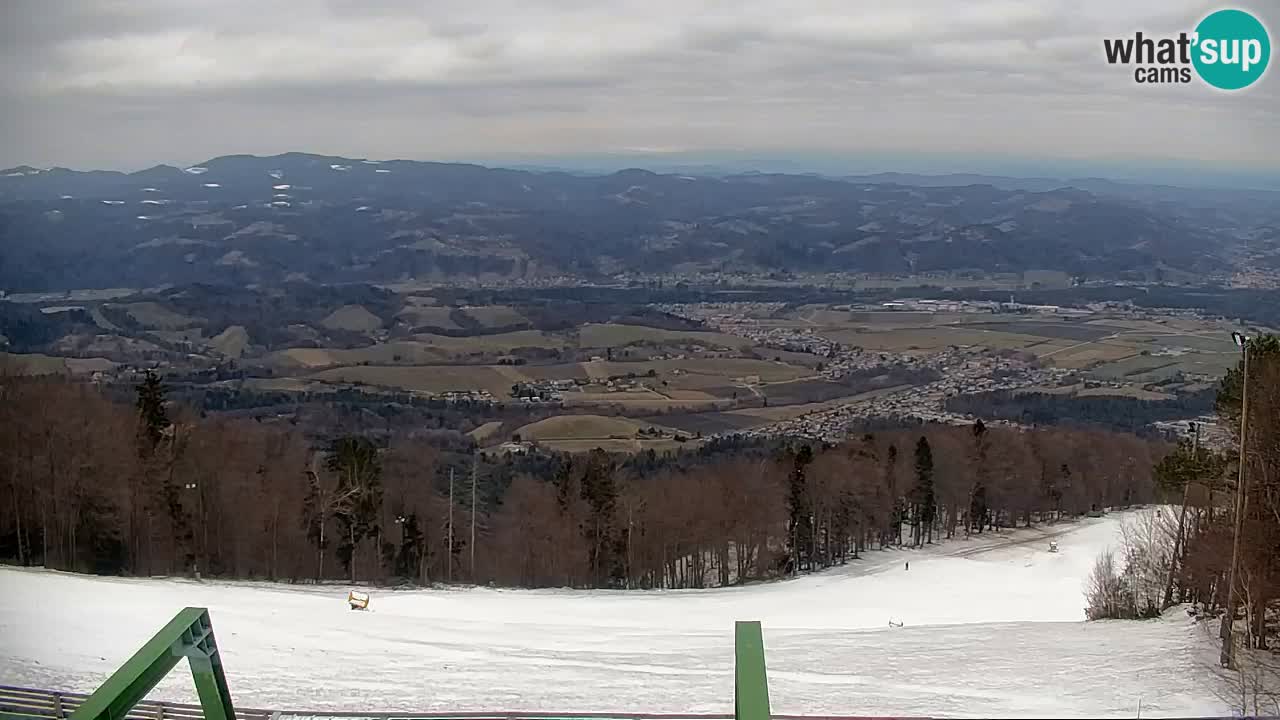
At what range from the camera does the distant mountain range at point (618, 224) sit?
6575 centimetres

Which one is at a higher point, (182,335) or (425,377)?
(182,335)

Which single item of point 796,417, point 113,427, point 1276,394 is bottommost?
point 796,417

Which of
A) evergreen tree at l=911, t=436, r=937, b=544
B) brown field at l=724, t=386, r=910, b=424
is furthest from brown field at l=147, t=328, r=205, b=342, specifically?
evergreen tree at l=911, t=436, r=937, b=544

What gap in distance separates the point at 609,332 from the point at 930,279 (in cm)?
3093

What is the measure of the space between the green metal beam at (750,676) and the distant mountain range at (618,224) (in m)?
52.9

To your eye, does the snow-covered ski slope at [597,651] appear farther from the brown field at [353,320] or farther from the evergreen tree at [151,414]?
the brown field at [353,320]

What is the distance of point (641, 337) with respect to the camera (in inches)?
2309

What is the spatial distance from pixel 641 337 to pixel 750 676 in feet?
187

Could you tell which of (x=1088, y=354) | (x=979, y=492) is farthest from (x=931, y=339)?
(x=979, y=492)

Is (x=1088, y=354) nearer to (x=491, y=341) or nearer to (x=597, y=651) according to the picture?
(x=491, y=341)

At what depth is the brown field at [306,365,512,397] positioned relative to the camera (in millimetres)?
44188

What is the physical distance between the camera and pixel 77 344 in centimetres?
3158

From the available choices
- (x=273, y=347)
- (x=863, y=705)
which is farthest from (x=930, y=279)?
(x=863, y=705)

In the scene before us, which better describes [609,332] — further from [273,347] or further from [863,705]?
[863,705]
